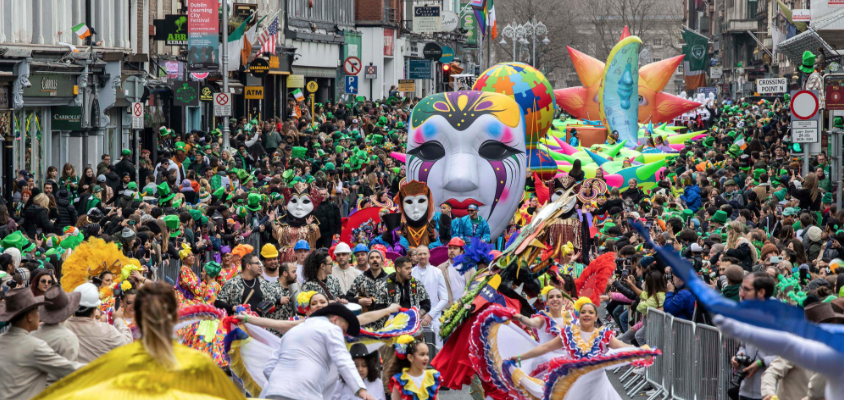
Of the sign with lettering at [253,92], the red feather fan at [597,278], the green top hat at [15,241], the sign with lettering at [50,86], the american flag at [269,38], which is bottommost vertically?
the red feather fan at [597,278]

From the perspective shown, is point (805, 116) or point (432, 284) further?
point (805, 116)

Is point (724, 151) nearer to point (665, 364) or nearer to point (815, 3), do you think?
point (815, 3)

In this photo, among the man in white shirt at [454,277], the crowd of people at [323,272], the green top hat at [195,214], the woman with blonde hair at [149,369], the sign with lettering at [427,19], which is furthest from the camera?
the sign with lettering at [427,19]

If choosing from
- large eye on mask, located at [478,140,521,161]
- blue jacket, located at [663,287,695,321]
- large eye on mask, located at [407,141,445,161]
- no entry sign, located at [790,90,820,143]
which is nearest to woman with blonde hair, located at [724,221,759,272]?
blue jacket, located at [663,287,695,321]

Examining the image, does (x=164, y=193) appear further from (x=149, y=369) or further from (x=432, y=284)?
(x=149, y=369)

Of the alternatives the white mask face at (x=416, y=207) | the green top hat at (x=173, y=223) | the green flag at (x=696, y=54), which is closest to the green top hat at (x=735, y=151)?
the white mask face at (x=416, y=207)

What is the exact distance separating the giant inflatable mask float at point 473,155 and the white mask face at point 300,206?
7.93 feet

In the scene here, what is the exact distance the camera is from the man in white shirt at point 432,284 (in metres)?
11.8

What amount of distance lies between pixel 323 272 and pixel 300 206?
569cm

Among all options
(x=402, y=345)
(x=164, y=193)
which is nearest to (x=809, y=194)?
(x=164, y=193)

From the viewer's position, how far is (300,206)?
15945 mm

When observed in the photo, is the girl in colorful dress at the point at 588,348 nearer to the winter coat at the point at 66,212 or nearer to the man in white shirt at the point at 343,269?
the man in white shirt at the point at 343,269

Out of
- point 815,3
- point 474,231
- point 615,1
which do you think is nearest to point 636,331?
point 474,231

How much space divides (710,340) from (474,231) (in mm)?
6227
